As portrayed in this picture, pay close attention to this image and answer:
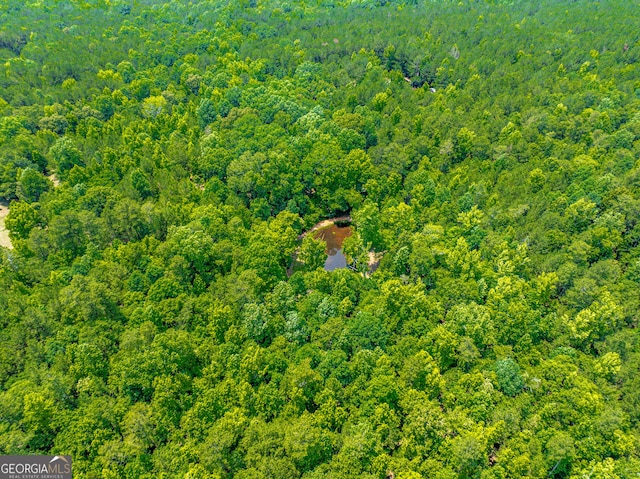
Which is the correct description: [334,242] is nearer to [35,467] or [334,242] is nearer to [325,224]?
[325,224]

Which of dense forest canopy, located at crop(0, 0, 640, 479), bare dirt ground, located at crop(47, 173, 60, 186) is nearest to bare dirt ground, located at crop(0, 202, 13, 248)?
dense forest canopy, located at crop(0, 0, 640, 479)

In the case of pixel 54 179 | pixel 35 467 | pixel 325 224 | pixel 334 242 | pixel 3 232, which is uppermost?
pixel 54 179

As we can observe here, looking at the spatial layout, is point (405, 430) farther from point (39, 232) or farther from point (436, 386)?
point (39, 232)

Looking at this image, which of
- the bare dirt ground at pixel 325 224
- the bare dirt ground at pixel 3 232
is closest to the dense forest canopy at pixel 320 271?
the bare dirt ground at pixel 325 224

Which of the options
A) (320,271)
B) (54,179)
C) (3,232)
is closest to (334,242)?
(320,271)

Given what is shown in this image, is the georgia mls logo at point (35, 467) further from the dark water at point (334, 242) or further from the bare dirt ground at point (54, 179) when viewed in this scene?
the bare dirt ground at point (54, 179)

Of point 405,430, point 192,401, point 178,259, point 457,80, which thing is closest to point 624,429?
point 405,430

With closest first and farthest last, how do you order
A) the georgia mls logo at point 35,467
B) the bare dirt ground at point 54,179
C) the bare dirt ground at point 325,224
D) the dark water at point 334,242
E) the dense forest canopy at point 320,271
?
the georgia mls logo at point 35,467 → the dense forest canopy at point 320,271 → the dark water at point 334,242 → the bare dirt ground at point 325,224 → the bare dirt ground at point 54,179
